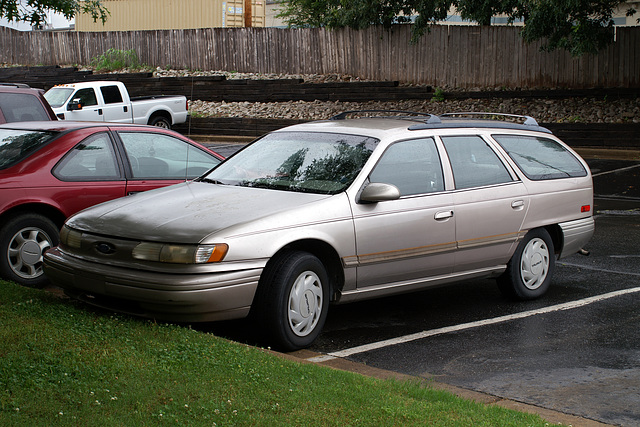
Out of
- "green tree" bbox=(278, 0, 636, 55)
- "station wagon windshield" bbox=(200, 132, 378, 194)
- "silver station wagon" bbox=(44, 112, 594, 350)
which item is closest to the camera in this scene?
"silver station wagon" bbox=(44, 112, 594, 350)

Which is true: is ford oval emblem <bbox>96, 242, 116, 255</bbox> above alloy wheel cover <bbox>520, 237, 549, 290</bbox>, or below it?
above

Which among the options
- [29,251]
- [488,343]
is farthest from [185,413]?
[29,251]

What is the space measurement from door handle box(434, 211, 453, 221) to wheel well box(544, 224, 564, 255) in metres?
1.47

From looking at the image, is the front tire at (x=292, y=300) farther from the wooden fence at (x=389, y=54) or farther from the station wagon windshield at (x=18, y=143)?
the wooden fence at (x=389, y=54)

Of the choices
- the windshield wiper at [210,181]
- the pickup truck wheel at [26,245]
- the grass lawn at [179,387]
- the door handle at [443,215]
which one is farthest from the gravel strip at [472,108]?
the grass lawn at [179,387]

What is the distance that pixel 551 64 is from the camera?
24047 millimetres

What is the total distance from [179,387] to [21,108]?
6982 millimetres

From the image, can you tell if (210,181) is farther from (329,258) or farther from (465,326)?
(465,326)

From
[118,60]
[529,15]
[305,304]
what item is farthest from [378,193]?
[118,60]

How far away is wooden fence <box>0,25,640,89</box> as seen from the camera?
2342 centimetres

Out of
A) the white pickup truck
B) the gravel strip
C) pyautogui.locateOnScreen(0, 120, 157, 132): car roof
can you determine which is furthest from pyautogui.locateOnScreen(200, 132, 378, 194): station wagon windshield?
the white pickup truck

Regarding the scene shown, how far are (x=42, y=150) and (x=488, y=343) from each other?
4.37 m

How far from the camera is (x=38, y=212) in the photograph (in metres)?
7.38

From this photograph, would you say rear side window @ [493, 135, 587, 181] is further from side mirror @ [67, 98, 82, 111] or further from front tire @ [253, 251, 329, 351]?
side mirror @ [67, 98, 82, 111]
